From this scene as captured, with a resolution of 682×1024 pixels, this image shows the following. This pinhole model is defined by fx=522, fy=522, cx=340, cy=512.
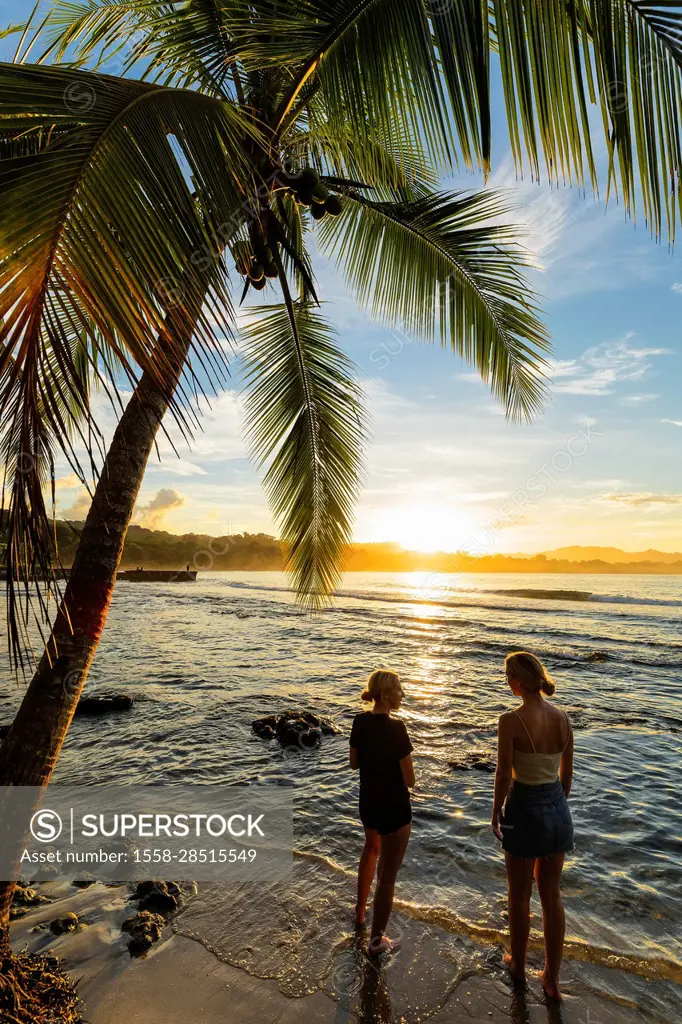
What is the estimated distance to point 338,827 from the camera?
5.41m

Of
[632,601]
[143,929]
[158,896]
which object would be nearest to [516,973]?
[143,929]

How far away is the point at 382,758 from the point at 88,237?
3212 mm

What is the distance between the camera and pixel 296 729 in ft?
26.1

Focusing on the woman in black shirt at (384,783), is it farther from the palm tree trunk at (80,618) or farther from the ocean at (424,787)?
the palm tree trunk at (80,618)

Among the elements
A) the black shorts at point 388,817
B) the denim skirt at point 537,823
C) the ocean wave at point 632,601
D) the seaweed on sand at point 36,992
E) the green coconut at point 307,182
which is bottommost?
the ocean wave at point 632,601

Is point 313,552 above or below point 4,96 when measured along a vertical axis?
below

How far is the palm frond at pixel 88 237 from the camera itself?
1428 mm

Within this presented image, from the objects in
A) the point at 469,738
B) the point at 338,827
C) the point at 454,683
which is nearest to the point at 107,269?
the point at 338,827

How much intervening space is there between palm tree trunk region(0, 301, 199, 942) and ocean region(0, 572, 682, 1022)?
1.94 metres

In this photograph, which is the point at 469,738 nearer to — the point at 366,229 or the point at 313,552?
the point at 313,552

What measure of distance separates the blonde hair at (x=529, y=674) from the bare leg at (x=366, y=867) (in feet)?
4.76

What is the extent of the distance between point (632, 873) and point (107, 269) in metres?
6.00

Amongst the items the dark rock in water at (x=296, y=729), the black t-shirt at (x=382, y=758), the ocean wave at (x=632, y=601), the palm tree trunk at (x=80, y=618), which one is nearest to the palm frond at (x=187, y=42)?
the palm tree trunk at (x=80, y=618)

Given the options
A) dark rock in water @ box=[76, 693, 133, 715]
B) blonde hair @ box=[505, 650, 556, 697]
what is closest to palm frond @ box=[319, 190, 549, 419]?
blonde hair @ box=[505, 650, 556, 697]
